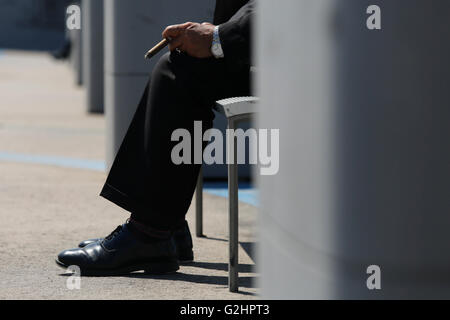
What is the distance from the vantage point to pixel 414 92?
156cm

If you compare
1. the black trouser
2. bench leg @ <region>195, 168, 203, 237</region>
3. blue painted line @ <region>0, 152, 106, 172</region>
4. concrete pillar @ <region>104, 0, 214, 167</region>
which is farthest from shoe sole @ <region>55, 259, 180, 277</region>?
blue painted line @ <region>0, 152, 106, 172</region>

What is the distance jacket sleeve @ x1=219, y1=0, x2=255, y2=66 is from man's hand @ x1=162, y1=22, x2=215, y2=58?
0.05 metres

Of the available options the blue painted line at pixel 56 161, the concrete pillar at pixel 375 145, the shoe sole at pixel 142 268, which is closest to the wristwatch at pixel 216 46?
the shoe sole at pixel 142 268

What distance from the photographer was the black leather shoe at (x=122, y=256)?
3129mm

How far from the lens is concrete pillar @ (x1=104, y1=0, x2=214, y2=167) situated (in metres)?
5.59

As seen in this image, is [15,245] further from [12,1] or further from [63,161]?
[12,1]

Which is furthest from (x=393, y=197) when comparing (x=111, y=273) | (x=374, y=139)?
(x=111, y=273)

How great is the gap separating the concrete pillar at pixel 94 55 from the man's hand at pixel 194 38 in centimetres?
794

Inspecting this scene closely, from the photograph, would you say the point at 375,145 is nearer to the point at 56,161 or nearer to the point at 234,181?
the point at 234,181

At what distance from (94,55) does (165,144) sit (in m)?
8.46

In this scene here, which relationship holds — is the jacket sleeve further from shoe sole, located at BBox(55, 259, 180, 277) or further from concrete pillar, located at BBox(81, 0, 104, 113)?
concrete pillar, located at BBox(81, 0, 104, 113)

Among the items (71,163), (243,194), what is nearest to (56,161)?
(71,163)

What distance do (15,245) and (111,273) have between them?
708 millimetres
